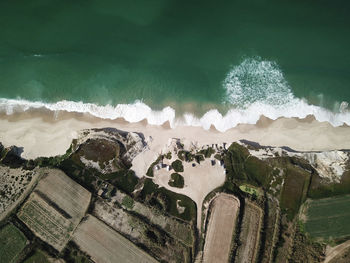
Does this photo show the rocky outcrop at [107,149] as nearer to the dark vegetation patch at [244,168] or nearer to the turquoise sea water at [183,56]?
the turquoise sea water at [183,56]

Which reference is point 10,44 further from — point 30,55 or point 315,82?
point 315,82

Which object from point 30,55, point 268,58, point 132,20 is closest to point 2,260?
point 30,55

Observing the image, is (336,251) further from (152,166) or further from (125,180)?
(125,180)

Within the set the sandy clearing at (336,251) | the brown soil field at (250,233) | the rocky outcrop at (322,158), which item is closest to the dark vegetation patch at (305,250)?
the sandy clearing at (336,251)

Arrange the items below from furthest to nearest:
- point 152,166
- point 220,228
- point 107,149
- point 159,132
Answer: point 159,132, point 107,149, point 152,166, point 220,228

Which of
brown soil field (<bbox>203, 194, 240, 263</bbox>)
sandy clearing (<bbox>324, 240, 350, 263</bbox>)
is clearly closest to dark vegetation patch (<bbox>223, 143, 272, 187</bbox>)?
brown soil field (<bbox>203, 194, 240, 263</bbox>)

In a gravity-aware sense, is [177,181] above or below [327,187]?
below

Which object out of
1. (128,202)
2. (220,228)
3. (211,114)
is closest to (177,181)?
(128,202)

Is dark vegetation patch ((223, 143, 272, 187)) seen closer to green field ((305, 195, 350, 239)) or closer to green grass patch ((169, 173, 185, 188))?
green grass patch ((169, 173, 185, 188))
